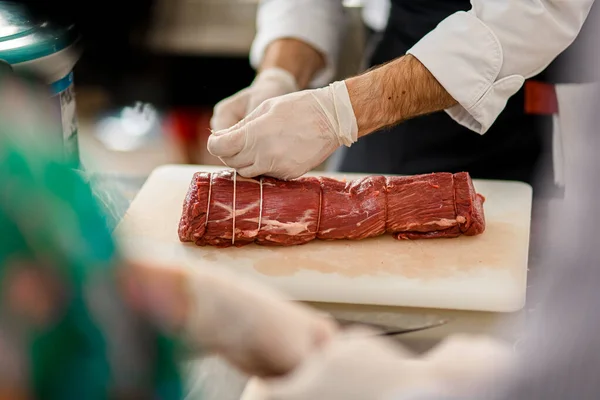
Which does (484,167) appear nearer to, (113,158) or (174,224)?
(174,224)

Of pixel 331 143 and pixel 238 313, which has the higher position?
pixel 238 313

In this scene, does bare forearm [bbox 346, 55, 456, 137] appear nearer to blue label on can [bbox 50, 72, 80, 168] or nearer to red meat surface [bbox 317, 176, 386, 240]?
red meat surface [bbox 317, 176, 386, 240]

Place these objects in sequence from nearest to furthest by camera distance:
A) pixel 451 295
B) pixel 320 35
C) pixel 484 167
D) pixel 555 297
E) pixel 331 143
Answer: pixel 555 297
pixel 451 295
pixel 331 143
pixel 484 167
pixel 320 35

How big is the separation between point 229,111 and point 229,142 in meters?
0.54

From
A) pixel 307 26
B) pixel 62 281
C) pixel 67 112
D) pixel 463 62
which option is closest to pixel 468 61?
pixel 463 62

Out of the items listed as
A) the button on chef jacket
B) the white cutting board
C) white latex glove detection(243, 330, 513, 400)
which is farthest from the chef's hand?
the button on chef jacket

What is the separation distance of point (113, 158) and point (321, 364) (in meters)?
3.60

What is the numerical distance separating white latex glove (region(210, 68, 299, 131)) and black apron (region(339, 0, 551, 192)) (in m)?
0.40

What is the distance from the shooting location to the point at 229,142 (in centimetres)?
196

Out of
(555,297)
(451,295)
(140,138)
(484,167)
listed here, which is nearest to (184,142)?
(140,138)

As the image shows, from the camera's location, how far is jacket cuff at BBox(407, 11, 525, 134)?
205 cm

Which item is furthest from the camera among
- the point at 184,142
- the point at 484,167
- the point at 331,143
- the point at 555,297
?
the point at 184,142

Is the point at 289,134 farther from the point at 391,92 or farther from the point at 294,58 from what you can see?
the point at 294,58

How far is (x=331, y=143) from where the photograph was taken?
6.77 ft
